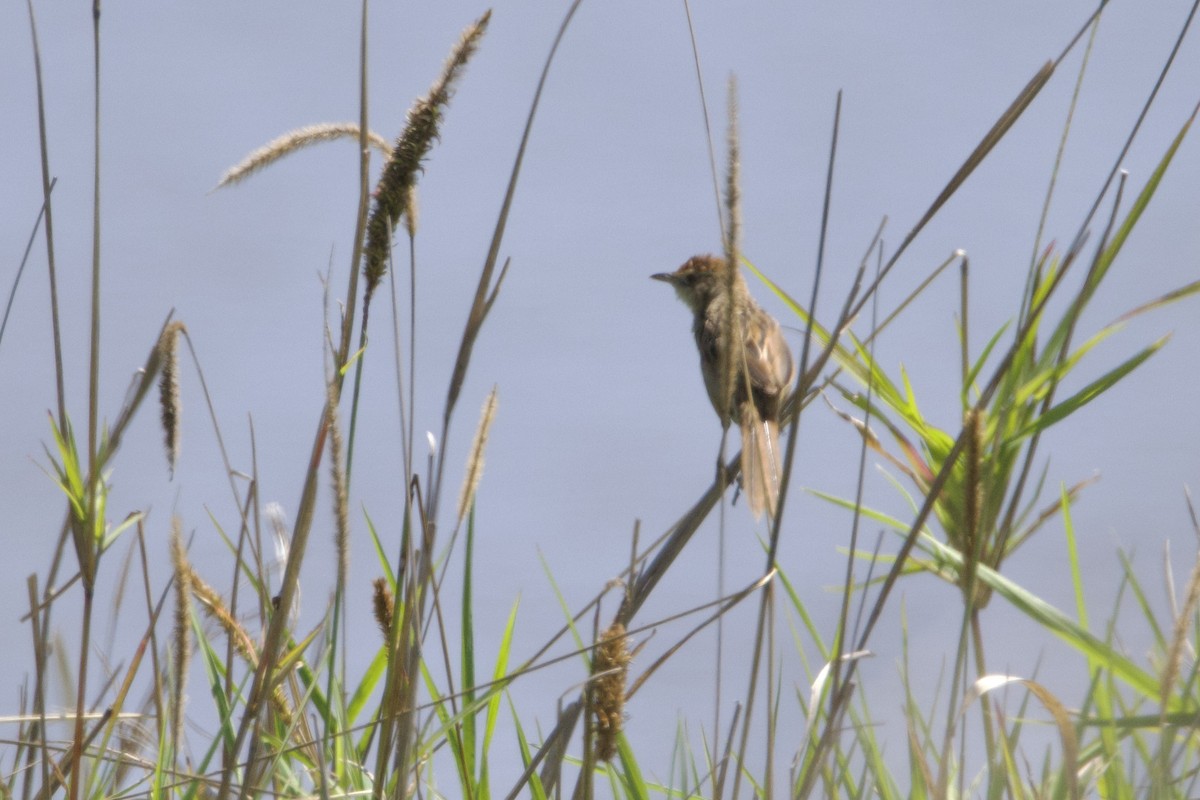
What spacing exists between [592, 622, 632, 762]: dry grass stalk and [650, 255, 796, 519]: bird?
351 millimetres

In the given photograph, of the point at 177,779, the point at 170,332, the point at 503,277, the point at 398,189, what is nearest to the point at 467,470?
the point at 503,277

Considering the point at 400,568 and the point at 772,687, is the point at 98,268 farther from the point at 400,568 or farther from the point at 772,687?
the point at 772,687

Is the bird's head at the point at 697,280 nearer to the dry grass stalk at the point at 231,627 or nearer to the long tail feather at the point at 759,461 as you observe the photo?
the long tail feather at the point at 759,461

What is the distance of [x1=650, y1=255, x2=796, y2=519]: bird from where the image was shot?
1.77m

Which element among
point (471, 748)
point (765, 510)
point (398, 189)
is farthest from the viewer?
point (765, 510)

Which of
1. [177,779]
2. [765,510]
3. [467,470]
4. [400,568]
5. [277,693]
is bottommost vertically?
[177,779]

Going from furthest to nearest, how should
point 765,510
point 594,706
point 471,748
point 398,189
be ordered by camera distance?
point 765,510 < point 471,748 < point 398,189 < point 594,706

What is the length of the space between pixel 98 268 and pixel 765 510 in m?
1.79

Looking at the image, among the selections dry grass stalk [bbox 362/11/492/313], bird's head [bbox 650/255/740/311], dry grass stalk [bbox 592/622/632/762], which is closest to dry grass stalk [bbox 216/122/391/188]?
dry grass stalk [bbox 362/11/492/313]

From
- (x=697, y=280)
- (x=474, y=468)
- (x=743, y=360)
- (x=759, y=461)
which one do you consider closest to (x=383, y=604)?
(x=474, y=468)

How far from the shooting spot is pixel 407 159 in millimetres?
1913

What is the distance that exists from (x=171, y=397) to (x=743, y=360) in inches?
41.8

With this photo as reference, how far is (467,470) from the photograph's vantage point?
200 cm

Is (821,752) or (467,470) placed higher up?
(467,470)
